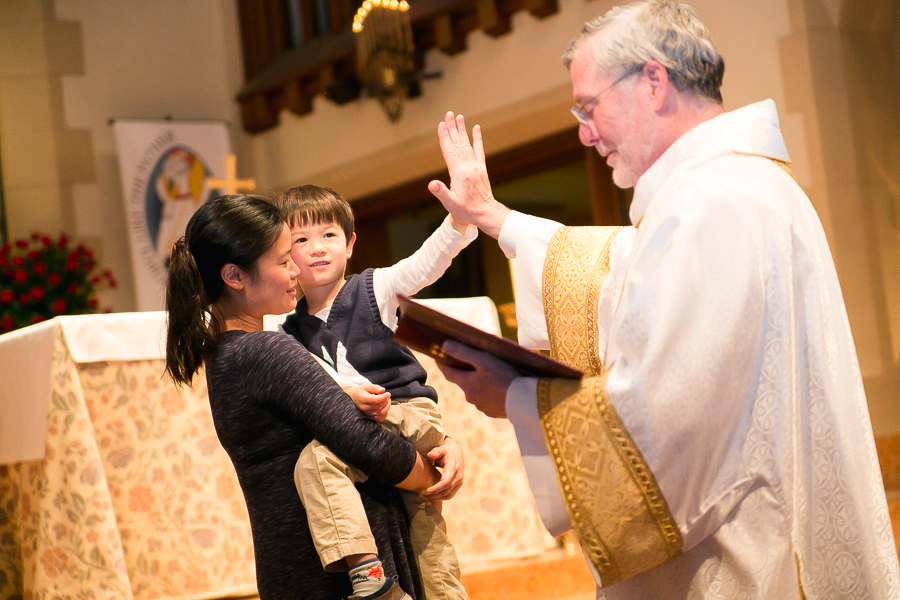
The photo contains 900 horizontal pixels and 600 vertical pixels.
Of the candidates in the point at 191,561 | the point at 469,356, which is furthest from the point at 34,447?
the point at 469,356

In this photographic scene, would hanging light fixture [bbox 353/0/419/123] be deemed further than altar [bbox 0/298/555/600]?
Yes

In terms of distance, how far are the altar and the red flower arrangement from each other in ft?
8.46

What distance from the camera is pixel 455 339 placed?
1.27 meters

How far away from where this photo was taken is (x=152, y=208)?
6.60 m

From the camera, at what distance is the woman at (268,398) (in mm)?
1459

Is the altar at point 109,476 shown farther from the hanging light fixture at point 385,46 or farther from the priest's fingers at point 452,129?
the hanging light fixture at point 385,46

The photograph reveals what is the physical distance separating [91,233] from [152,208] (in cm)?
50

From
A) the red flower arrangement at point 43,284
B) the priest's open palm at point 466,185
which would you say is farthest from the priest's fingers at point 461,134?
the red flower arrangement at point 43,284

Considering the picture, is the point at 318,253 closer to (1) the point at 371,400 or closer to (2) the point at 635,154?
(1) the point at 371,400

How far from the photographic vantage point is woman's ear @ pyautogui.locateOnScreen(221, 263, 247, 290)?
156cm

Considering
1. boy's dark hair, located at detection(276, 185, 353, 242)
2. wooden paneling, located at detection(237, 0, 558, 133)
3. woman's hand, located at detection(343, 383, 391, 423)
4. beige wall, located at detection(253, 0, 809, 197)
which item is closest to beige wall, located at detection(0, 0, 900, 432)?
beige wall, located at detection(253, 0, 809, 197)

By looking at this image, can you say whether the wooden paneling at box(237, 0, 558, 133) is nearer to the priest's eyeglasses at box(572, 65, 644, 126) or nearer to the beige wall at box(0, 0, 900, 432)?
the beige wall at box(0, 0, 900, 432)

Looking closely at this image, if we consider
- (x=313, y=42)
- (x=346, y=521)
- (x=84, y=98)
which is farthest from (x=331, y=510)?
(x=84, y=98)

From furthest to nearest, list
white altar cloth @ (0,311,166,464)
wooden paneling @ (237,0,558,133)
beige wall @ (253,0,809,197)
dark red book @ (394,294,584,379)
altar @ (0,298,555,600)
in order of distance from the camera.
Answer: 1. wooden paneling @ (237,0,558,133)
2. beige wall @ (253,0,809,197)
3. white altar cloth @ (0,311,166,464)
4. altar @ (0,298,555,600)
5. dark red book @ (394,294,584,379)
